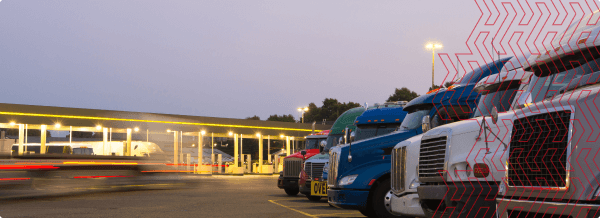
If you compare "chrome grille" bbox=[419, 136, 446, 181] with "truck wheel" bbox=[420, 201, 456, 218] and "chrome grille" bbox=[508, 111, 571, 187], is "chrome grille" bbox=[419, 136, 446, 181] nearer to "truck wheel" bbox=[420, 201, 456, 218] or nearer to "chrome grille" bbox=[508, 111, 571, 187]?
"truck wheel" bbox=[420, 201, 456, 218]

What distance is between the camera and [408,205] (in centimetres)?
875

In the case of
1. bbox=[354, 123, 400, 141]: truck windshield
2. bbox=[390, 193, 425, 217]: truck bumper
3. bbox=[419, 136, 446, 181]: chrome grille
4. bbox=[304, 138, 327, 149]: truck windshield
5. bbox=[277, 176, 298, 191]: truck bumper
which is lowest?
bbox=[277, 176, 298, 191]: truck bumper

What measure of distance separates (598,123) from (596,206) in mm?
559

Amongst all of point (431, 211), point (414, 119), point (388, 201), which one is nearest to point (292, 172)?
point (414, 119)

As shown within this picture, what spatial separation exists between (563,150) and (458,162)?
106 inches

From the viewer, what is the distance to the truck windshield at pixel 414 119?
35.1 feet

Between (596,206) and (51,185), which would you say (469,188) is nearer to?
(596,206)

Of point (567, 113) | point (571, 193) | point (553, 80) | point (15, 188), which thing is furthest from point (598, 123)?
point (15, 188)

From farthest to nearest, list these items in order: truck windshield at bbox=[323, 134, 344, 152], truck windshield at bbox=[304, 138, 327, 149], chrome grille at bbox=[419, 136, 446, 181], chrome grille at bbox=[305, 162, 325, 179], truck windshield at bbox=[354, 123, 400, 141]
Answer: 1. truck windshield at bbox=[304, 138, 327, 149]
2. truck windshield at bbox=[323, 134, 344, 152]
3. chrome grille at bbox=[305, 162, 325, 179]
4. truck windshield at bbox=[354, 123, 400, 141]
5. chrome grille at bbox=[419, 136, 446, 181]

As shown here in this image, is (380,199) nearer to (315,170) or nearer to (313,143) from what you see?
(315,170)

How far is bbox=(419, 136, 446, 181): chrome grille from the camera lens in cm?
718

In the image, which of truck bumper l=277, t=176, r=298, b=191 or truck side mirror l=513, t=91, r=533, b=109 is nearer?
truck side mirror l=513, t=91, r=533, b=109

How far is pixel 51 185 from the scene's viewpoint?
737 inches

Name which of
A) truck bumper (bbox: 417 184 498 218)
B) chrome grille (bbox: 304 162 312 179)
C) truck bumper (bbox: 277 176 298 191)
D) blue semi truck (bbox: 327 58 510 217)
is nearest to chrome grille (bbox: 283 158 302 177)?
truck bumper (bbox: 277 176 298 191)
